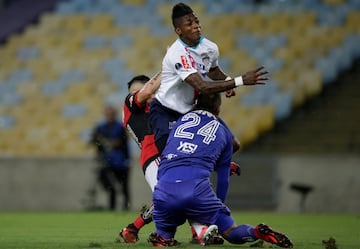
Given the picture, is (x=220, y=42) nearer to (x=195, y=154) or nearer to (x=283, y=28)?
(x=283, y=28)

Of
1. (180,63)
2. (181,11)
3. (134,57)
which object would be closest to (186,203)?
(180,63)

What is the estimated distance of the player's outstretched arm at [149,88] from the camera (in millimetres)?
10133

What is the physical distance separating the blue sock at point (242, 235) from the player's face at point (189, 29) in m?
1.74

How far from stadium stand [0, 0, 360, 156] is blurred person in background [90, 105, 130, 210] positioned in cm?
198

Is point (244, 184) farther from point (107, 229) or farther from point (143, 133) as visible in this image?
point (143, 133)

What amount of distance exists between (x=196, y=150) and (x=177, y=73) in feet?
2.68

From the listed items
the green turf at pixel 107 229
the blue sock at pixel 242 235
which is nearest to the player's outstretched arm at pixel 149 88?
the green turf at pixel 107 229

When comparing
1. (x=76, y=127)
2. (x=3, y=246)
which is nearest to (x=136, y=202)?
(x=76, y=127)

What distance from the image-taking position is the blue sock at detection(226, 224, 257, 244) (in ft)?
29.5

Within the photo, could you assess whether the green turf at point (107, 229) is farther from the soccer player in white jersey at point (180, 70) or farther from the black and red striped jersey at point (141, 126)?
the soccer player in white jersey at point (180, 70)

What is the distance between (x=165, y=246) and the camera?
30.0 ft

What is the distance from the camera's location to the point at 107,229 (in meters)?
13.0

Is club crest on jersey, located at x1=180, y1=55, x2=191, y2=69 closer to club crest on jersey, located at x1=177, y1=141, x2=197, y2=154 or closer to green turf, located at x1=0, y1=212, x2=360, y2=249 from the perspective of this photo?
club crest on jersey, located at x1=177, y1=141, x2=197, y2=154

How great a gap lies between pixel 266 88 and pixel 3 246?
39.3 feet
